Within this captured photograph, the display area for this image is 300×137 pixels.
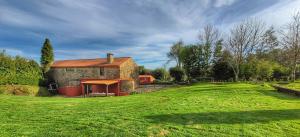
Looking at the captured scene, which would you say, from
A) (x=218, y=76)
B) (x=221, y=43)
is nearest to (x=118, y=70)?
(x=218, y=76)

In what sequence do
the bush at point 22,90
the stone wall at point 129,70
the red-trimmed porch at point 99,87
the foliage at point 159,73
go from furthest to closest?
1. the foliage at point 159,73
2. the stone wall at point 129,70
3. the red-trimmed porch at point 99,87
4. the bush at point 22,90

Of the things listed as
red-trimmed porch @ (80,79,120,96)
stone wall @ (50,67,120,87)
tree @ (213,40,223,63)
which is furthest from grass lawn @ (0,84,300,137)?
tree @ (213,40,223,63)

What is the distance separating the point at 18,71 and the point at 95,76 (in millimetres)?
10897

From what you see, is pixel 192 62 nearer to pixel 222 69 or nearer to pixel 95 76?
pixel 222 69

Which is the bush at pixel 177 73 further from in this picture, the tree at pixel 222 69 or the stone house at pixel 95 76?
the stone house at pixel 95 76

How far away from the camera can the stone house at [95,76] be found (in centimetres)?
3175

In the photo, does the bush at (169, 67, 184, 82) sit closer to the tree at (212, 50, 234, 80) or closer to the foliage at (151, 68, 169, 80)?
the tree at (212, 50, 234, 80)

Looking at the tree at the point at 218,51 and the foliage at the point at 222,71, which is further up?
the tree at the point at 218,51

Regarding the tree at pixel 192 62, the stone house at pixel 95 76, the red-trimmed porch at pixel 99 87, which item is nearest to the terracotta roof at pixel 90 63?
the stone house at pixel 95 76

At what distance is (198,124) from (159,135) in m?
1.90

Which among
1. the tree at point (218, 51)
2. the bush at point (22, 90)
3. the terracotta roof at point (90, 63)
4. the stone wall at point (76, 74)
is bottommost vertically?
the bush at point (22, 90)

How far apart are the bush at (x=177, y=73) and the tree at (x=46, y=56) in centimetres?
2446

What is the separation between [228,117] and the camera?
28.6 feet

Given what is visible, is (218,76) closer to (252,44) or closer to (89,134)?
(252,44)
